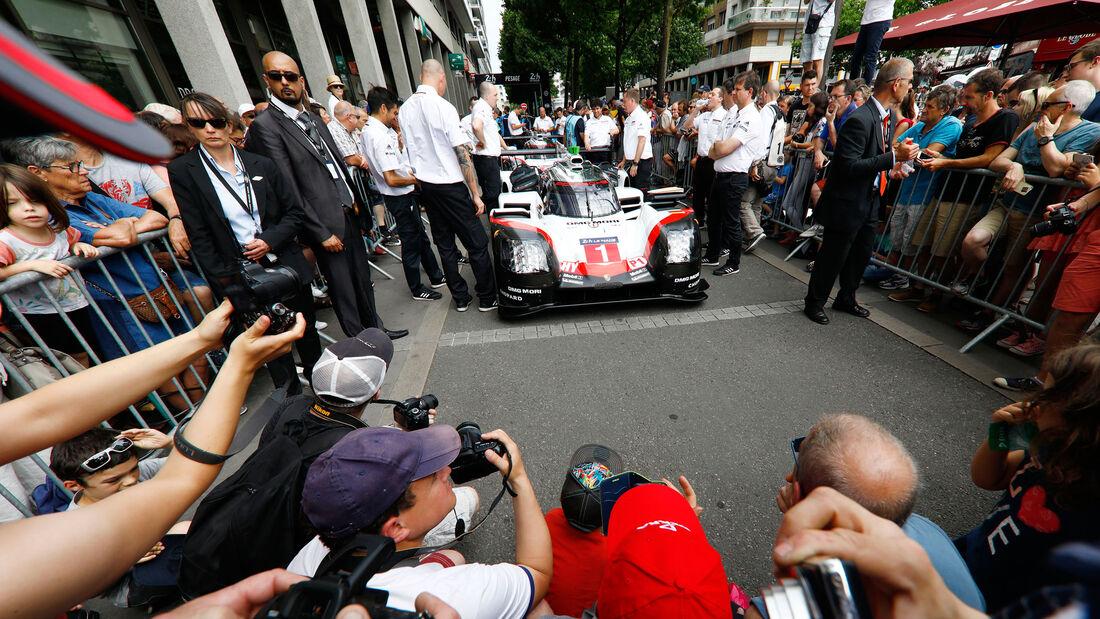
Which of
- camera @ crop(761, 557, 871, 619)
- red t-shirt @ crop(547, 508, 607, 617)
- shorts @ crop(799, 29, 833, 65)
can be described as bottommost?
red t-shirt @ crop(547, 508, 607, 617)

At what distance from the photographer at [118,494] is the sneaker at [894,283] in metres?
5.38

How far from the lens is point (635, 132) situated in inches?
278

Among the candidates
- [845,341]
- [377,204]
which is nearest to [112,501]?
[845,341]

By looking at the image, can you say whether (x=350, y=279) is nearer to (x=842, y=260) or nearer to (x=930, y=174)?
(x=842, y=260)

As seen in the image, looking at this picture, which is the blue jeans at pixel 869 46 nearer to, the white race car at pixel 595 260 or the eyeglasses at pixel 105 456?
the white race car at pixel 595 260

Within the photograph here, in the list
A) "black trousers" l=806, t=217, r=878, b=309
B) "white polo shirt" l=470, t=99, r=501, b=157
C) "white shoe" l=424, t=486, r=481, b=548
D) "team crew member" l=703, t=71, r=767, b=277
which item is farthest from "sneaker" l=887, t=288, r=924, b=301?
"white polo shirt" l=470, t=99, r=501, b=157

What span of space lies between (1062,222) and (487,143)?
225 inches

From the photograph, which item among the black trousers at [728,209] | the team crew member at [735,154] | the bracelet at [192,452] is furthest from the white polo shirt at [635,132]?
the bracelet at [192,452]

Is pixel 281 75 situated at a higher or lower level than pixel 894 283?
higher

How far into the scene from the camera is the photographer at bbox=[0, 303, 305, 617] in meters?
0.65

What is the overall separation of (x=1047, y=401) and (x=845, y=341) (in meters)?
2.58

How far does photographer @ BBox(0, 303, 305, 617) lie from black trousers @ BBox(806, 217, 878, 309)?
13.2ft

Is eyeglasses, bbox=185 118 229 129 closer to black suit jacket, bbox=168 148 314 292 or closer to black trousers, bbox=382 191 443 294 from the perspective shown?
black suit jacket, bbox=168 148 314 292

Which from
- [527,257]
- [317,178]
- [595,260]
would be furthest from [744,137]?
[317,178]
